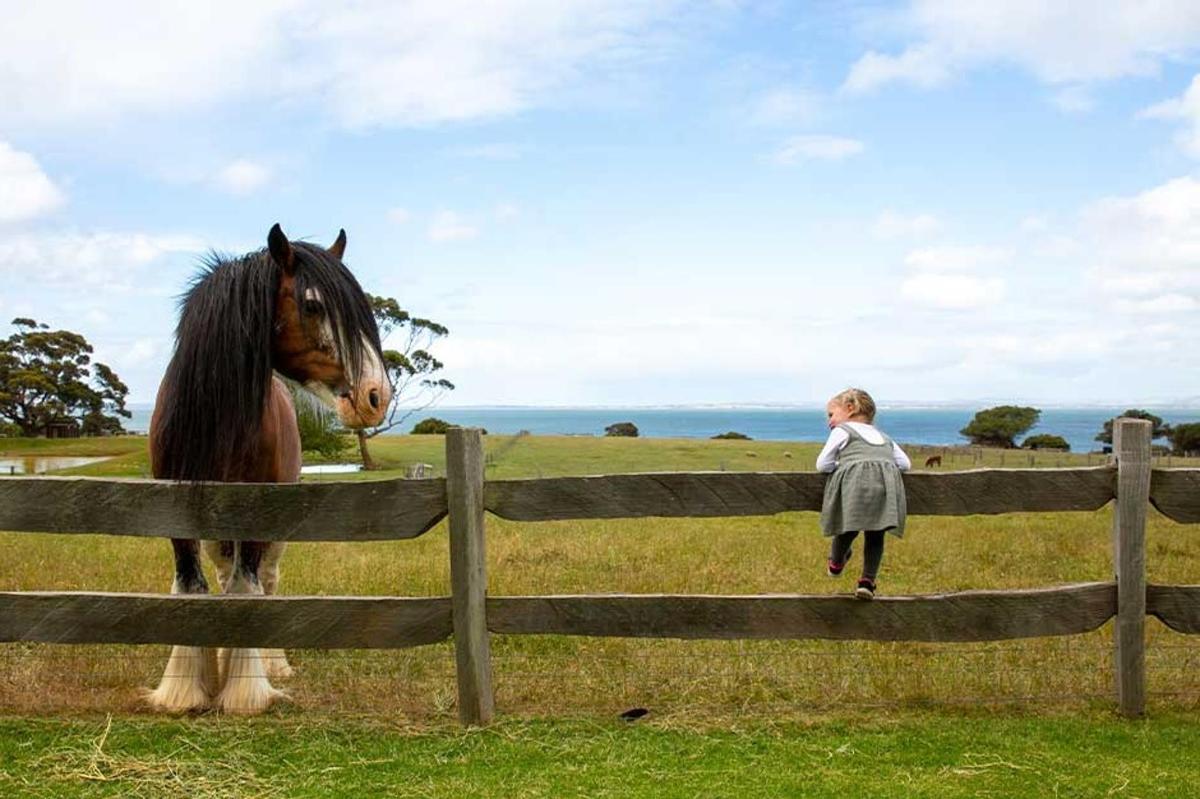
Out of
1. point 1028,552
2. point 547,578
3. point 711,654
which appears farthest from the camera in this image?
point 1028,552

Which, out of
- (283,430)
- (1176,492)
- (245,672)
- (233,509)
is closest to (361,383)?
(233,509)

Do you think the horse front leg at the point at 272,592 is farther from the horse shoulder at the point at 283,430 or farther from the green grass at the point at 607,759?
the green grass at the point at 607,759

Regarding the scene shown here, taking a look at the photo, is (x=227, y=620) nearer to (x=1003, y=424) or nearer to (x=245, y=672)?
(x=245, y=672)

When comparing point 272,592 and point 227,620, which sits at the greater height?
point 227,620

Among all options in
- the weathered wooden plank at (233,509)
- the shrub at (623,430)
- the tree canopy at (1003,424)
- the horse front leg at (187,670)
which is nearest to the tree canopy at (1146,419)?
the weathered wooden plank at (233,509)

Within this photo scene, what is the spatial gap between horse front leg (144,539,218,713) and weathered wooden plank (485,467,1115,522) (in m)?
1.84

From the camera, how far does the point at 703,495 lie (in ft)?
16.0

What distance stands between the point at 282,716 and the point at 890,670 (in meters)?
3.70

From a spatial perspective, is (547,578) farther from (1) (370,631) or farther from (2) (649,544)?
(1) (370,631)

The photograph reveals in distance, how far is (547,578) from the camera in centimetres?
1008

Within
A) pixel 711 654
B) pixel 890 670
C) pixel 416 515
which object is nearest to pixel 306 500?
pixel 416 515

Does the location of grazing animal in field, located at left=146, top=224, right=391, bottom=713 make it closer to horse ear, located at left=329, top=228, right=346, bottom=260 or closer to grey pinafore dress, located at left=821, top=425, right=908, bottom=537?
horse ear, located at left=329, top=228, right=346, bottom=260

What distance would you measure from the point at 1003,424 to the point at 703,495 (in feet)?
267

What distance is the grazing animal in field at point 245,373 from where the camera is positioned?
16.5ft
